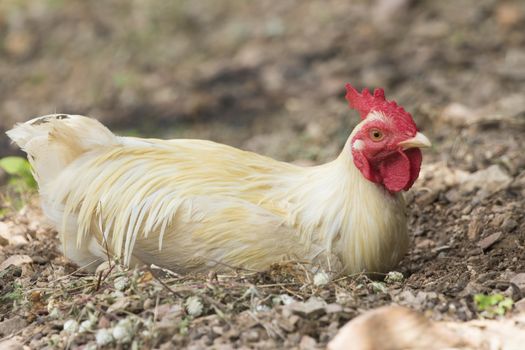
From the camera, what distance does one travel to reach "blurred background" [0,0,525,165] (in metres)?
8.45

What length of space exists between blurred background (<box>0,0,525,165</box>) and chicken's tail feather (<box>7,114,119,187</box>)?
3.13m

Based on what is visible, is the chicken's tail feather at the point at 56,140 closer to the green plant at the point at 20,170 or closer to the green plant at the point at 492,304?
the green plant at the point at 20,170

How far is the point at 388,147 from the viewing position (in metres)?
4.32

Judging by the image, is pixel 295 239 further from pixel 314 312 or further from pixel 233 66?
pixel 233 66

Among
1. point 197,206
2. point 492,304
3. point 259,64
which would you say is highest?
point 259,64

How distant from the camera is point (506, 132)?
7.04 metres

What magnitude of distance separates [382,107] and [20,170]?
3.00m

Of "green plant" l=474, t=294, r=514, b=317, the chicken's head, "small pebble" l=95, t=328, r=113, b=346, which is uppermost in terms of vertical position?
the chicken's head

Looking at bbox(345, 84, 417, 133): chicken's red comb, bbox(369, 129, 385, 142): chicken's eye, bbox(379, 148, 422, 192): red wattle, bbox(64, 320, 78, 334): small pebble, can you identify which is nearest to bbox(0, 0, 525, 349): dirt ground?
bbox(64, 320, 78, 334): small pebble

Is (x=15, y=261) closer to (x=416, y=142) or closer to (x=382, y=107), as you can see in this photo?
(x=382, y=107)

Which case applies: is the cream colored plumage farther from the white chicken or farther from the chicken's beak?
the chicken's beak

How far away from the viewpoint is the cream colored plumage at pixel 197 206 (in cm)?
434

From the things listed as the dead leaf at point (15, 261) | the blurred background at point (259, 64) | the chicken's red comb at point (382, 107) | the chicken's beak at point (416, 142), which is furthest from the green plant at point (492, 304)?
the blurred background at point (259, 64)

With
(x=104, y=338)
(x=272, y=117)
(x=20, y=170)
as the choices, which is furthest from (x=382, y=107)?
(x=272, y=117)
